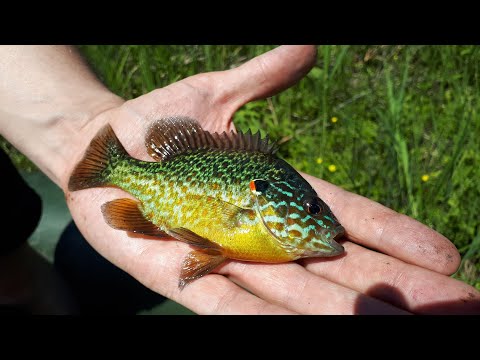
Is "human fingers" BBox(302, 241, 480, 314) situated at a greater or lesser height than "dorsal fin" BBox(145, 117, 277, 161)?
lesser

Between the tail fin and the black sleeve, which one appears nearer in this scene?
the tail fin

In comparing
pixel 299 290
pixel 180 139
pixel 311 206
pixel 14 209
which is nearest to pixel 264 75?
pixel 180 139

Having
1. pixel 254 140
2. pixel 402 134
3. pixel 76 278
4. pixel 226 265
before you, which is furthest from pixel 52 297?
pixel 402 134

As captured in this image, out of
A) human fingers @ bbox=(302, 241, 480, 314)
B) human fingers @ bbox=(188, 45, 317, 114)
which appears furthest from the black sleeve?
human fingers @ bbox=(302, 241, 480, 314)

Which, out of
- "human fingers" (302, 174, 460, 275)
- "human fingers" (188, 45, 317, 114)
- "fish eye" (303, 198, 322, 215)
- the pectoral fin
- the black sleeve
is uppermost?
"human fingers" (188, 45, 317, 114)

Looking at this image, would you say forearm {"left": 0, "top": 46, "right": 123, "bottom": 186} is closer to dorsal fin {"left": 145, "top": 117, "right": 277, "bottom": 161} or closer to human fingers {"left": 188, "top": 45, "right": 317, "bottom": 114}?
dorsal fin {"left": 145, "top": 117, "right": 277, "bottom": 161}

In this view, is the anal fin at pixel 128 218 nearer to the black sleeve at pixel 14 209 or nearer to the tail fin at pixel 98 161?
the tail fin at pixel 98 161

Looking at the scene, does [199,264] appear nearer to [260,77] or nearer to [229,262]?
[229,262]

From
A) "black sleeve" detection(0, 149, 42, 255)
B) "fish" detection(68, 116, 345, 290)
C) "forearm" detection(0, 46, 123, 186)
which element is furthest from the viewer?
"black sleeve" detection(0, 149, 42, 255)
